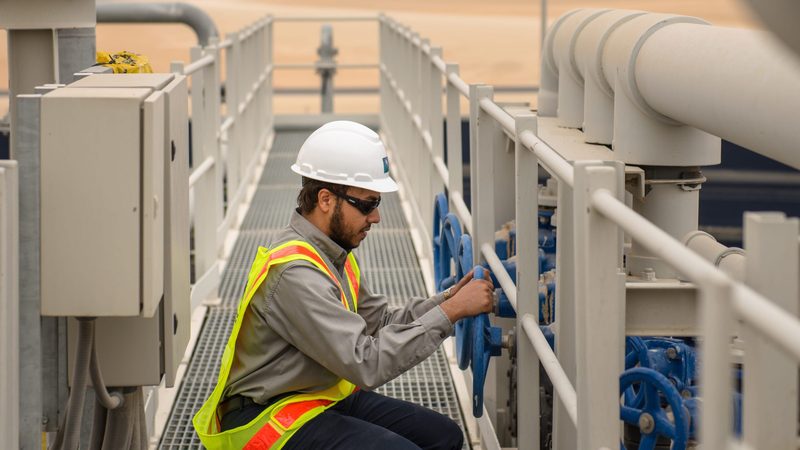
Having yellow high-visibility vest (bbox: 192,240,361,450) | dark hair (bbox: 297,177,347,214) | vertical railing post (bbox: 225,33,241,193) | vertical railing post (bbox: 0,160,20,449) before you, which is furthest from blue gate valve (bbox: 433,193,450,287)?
vertical railing post (bbox: 225,33,241,193)

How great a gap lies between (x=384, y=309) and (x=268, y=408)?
64 centimetres

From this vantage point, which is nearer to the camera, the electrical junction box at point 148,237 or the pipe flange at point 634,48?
the electrical junction box at point 148,237

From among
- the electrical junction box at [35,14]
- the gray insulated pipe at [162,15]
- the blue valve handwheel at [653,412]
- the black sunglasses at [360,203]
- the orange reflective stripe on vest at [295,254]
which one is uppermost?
the gray insulated pipe at [162,15]

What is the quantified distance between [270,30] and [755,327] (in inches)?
429

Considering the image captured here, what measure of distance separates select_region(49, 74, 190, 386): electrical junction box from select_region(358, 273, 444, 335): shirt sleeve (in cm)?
53

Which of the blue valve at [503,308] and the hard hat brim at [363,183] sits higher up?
the hard hat brim at [363,183]

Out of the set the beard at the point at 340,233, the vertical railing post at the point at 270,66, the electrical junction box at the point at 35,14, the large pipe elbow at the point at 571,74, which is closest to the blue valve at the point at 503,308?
the beard at the point at 340,233

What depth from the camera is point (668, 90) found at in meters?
3.17

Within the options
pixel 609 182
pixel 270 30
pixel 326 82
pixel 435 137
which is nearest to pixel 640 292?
pixel 609 182

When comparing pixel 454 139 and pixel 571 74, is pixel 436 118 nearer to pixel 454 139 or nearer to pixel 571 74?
pixel 454 139

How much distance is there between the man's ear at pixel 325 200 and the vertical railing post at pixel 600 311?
106 cm

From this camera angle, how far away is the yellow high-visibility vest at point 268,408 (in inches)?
125

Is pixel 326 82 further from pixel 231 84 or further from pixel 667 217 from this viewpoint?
pixel 667 217

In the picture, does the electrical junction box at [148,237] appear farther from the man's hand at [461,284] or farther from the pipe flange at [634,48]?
the pipe flange at [634,48]
